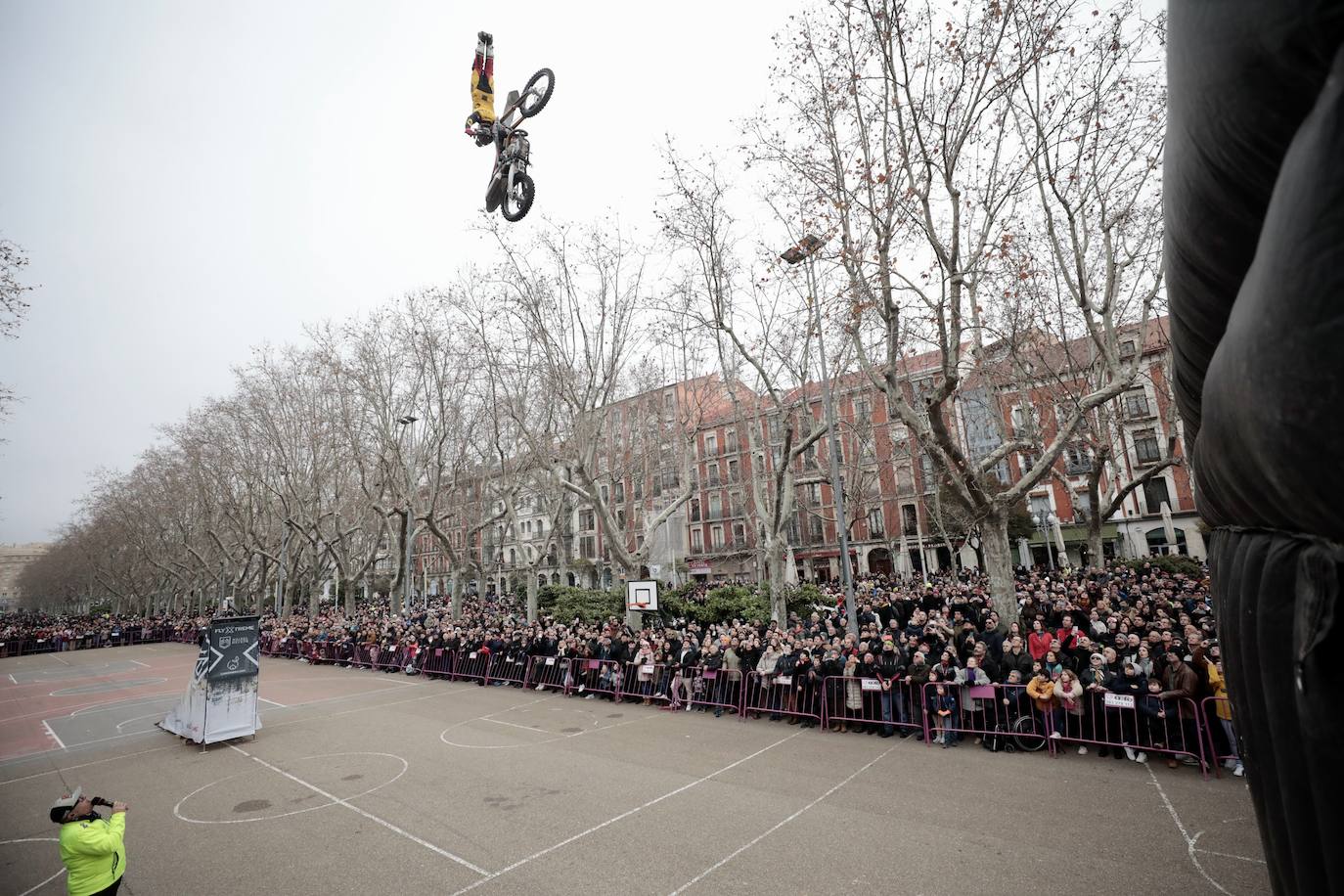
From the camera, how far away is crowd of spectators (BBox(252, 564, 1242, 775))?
8.74 meters

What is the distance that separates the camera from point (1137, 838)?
6.34 m

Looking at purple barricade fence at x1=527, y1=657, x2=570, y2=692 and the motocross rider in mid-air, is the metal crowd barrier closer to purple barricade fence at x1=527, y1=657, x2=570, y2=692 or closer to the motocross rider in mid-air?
purple barricade fence at x1=527, y1=657, x2=570, y2=692

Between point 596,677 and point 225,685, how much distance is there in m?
7.87

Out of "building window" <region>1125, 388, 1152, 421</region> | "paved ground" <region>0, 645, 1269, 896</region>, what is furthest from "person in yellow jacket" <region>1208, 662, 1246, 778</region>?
"building window" <region>1125, 388, 1152, 421</region>

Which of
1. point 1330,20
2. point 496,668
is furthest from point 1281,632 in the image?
point 496,668

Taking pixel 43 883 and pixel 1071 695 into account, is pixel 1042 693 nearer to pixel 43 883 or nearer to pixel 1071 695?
pixel 1071 695

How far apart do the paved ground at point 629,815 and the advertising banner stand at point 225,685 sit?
1.34 ft

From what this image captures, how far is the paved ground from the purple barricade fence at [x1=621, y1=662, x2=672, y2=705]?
133cm

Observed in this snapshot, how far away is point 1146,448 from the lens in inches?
1427

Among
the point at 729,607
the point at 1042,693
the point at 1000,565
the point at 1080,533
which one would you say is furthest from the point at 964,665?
the point at 1080,533

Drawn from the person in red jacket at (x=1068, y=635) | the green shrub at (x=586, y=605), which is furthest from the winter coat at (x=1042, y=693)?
the green shrub at (x=586, y=605)

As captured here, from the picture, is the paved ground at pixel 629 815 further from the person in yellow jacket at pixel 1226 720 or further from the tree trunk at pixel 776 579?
the tree trunk at pixel 776 579

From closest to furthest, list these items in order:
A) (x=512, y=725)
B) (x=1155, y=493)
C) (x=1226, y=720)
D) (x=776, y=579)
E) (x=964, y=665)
A: (x=1226, y=720), (x=964, y=665), (x=512, y=725), (x=776, y=579), (x=1155, y=493)

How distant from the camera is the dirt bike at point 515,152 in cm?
879
